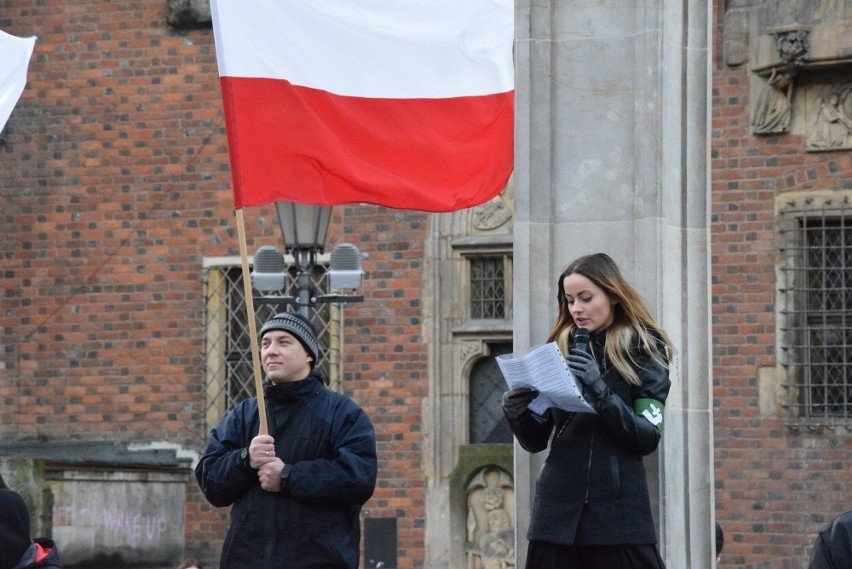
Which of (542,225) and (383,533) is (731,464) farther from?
(542,225)

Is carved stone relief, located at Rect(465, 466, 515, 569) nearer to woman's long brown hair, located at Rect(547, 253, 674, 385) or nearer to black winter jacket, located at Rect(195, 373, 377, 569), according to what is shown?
black winter jacket, located at Rect(195, 373, 377, 569)

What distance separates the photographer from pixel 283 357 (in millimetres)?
6262

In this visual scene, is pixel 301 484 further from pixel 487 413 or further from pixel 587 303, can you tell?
pixel 487 413

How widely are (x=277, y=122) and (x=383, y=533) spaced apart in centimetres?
821

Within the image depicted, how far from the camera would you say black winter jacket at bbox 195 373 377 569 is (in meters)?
6.11

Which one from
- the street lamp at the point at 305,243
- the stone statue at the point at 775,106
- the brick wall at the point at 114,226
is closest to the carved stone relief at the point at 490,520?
the brick wall at the point at 114,226

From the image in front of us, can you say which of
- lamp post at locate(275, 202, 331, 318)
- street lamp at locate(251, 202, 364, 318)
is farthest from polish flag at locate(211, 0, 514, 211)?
lamp post at locate(275, 202, 331, 318)

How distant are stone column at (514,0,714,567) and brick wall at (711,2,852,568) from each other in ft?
24.4

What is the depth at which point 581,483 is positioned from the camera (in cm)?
554

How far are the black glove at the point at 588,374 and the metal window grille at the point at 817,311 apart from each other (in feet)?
28.6

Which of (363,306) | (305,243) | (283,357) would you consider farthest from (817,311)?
(283,357)

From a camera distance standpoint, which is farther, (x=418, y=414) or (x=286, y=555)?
(x=418, y=414)

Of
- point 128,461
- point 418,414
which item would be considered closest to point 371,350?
point 418,414

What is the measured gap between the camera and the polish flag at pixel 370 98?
6949 mm
